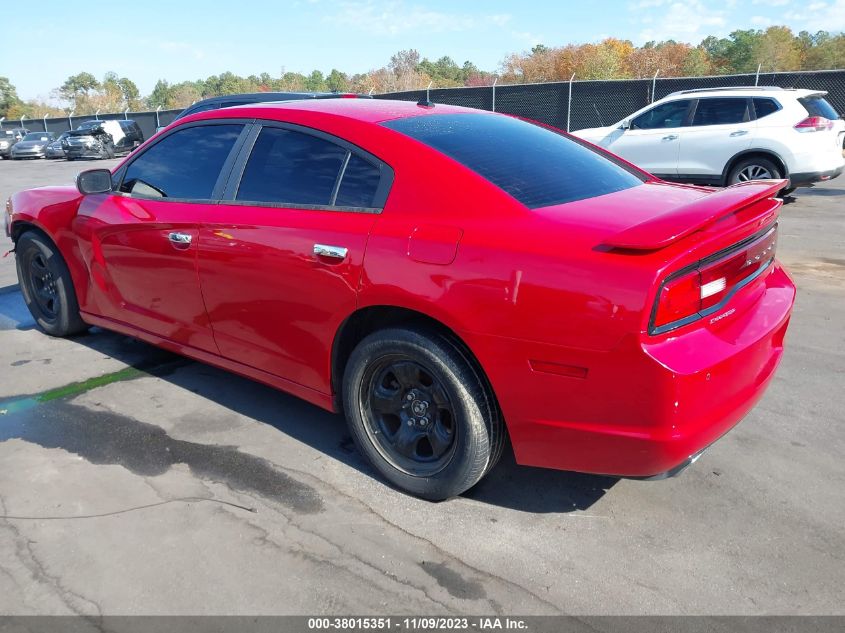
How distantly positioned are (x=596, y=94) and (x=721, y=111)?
985 cm

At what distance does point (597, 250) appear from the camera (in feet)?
8.00

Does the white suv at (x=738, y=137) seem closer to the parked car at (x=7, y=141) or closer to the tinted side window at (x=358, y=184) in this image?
the tinted side window at (x=358, y=184)

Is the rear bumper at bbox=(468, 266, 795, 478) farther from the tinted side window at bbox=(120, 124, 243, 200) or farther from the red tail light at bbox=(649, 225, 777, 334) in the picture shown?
the tinted side window at bbox=(120, 124, 243, 200)

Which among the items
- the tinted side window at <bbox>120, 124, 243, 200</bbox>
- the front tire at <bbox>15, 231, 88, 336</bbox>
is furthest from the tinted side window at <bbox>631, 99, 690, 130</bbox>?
the front tire at <bbox>15, 231, 88, 336</bbox>

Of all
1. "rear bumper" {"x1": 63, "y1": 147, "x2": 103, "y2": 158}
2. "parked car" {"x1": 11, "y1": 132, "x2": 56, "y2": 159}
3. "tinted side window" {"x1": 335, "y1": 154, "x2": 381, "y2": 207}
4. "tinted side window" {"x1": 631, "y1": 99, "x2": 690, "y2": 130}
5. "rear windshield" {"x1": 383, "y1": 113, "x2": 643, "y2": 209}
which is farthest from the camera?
"parked car" {"x1": 11, "y1": 132, "x2": 56, "y2": 159}

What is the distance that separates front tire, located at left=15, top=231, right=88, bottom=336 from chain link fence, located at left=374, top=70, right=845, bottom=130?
52.6ft

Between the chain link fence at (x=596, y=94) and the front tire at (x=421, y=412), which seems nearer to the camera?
the front tire at (x=421, y=412)

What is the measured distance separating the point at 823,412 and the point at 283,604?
119 inches

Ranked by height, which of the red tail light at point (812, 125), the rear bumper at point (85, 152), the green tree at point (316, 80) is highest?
the green tree at point (316, 80)

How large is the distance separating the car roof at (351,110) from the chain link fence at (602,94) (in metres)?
16.7

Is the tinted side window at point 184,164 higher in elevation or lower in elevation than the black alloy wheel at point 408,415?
higher

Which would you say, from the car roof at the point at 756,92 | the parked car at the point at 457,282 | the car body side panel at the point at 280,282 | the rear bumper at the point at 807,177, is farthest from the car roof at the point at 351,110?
the car roof at the point at 756,92

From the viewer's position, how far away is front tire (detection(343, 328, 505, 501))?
2.77m

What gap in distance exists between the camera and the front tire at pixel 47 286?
488cm
